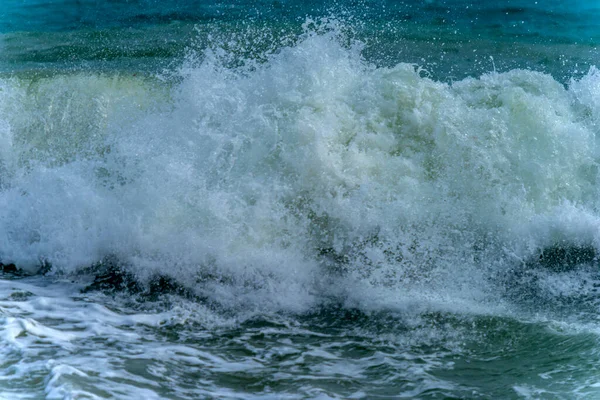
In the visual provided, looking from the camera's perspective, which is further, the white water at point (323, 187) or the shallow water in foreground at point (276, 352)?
the white water at point (323, 187)

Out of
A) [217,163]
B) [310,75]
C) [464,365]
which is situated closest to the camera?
[464,365]

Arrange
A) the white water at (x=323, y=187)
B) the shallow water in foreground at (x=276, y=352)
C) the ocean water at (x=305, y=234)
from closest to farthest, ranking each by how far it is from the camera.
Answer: the shallow water in foreground at (x=276, y=352)
the ocean water at (x=305, y=234)
the white water at (x=323, y=187)

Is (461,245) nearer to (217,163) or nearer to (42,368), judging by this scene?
(217,163)

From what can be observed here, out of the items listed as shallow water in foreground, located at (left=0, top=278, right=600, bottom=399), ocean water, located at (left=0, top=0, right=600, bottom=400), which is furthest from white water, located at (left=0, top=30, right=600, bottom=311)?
shallow water in foreground, located at (left=0, top=278, right=600, bottom=399)

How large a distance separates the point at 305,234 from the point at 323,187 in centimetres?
39

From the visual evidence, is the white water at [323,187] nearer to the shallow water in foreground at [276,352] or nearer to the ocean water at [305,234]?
the ocean water at [305,234]

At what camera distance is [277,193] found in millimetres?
4574

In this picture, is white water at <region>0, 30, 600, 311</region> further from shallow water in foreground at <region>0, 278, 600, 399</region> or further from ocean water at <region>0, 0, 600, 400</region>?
shallow water in foreground at <region>0, 278, 600, 399</region>

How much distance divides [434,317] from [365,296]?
0.47 m

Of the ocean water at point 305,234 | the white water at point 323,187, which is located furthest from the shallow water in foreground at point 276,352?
the white water at point 323,187

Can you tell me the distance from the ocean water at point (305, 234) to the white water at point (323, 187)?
17 millimetres

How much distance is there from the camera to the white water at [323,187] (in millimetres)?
4180

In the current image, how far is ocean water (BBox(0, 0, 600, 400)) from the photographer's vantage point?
9.92 feet

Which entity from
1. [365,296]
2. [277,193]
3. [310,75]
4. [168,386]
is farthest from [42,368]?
[310,75]
